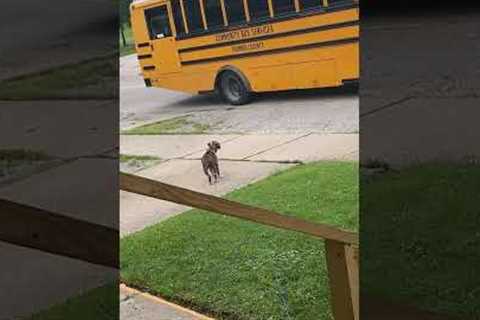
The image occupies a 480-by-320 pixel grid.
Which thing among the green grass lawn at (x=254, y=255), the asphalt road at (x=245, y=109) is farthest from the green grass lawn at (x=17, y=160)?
the green grass lawn at (x=254, y=255)

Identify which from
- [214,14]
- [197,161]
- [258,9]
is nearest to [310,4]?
[258,9]

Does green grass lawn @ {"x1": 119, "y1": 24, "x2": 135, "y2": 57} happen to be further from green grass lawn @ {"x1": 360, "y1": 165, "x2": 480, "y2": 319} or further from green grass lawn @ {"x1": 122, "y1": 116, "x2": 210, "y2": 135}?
green grass lawn @ {"x1": 360, "y1": 165, "x2": 480, "y2": 319}

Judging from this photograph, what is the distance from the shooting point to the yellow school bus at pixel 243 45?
1.72 metres

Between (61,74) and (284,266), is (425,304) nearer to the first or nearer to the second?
(61,74)

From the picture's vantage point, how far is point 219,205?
54.4 inches

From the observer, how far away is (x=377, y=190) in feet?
4.42

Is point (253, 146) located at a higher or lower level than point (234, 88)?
lower

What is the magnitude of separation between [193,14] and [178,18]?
0.05 metres

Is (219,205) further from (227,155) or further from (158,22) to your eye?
(227,155)

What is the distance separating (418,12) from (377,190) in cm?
34

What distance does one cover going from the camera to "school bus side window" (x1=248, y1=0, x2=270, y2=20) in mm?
1877

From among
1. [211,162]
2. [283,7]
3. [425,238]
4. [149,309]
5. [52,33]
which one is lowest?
[149,309]

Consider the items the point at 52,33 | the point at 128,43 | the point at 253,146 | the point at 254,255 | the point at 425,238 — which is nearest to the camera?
the point at 52,33

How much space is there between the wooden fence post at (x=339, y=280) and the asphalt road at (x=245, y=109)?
35 cm
